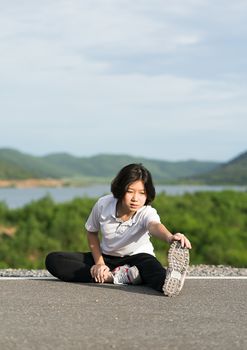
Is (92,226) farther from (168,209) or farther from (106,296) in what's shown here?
(168,209)

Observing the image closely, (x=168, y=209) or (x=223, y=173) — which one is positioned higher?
(x=168, y=209)

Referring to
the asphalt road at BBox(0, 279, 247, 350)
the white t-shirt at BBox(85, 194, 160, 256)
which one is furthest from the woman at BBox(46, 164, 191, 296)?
the asphalt road at BBox(0, 279, 247, 350)

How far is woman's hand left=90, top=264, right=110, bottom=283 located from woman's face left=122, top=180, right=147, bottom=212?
574mm

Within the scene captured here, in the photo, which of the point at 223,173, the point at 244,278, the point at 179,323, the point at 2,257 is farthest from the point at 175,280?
the point at 223,173

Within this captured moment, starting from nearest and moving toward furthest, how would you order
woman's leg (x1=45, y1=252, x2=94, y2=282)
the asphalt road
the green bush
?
1. the asphalt road
2. woman's leg (x1=45, y1=252, x2=94, y2=282)
3. the green bush

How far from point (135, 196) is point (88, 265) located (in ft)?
2.86

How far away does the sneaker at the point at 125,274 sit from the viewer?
286 inches

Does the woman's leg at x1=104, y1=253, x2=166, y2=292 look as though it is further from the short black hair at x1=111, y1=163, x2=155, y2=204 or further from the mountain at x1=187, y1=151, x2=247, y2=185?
the mountain at x1=187, y1=151, x2=247, y2=185

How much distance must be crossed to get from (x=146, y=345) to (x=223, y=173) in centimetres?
12369

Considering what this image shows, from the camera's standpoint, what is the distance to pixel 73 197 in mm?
28016

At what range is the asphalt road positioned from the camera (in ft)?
16.7

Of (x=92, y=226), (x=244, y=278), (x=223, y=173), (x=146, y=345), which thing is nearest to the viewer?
(x=146, y=345)

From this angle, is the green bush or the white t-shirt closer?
the white t-shirt

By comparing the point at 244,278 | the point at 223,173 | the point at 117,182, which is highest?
the point at 117,182
